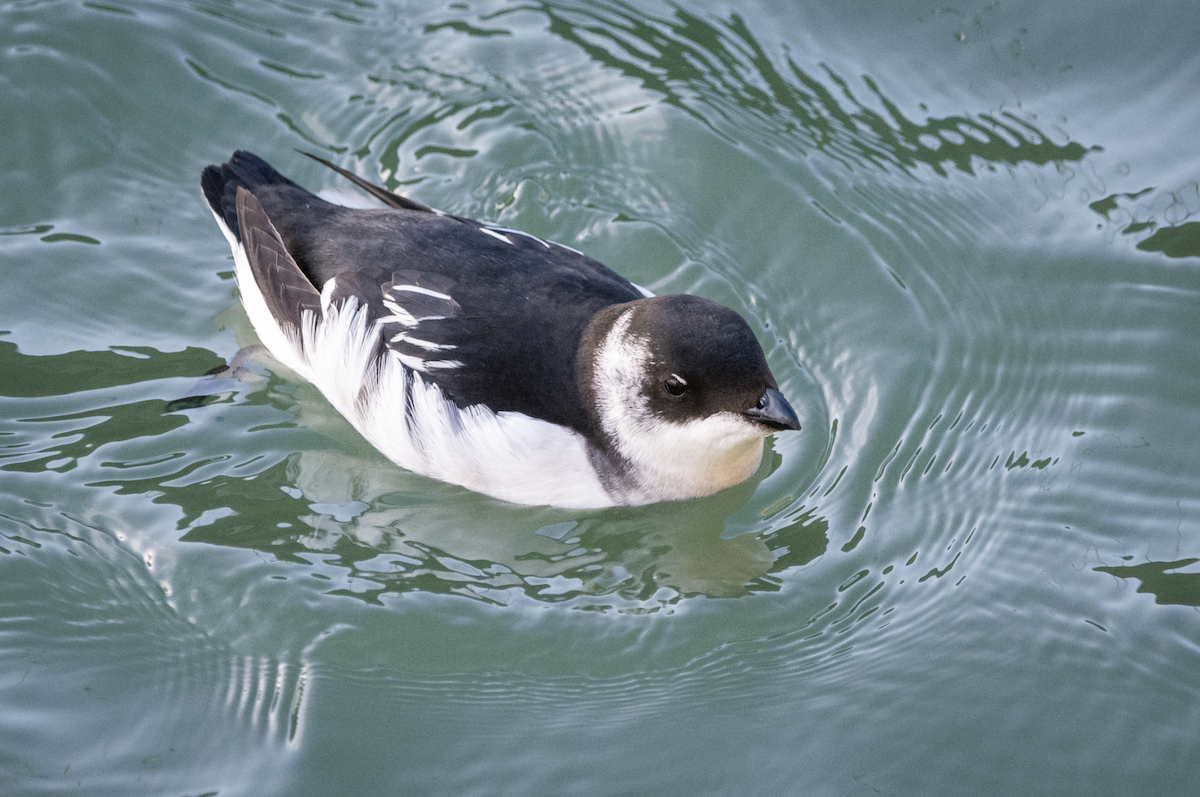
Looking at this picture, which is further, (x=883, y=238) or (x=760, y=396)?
(x=883, y=238)

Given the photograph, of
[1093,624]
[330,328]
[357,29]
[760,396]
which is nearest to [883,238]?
[760,396]

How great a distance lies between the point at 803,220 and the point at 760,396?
2.14m

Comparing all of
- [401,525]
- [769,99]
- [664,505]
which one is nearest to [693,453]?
[664,505]

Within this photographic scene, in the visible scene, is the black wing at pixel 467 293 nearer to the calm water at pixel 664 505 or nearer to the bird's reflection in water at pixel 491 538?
the bird's reflection in water at pixel 491 538

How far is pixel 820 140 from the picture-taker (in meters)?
7.30

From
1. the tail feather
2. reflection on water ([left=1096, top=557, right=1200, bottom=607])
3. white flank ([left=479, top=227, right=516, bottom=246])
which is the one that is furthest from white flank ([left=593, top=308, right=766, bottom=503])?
the tail feather

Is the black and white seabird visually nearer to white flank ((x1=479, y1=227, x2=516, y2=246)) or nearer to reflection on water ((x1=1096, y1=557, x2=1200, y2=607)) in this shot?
white flank ((x1=479, y1=227, x2=516, y2=246))

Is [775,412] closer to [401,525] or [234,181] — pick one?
[401,525]

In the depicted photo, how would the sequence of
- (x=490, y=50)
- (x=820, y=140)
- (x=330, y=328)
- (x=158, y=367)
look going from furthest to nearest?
(x=490, y=50), (x=820, y=140), (x=158, y=367), (x=330, y=328)

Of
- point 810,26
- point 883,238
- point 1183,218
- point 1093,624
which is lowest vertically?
point 1093,624

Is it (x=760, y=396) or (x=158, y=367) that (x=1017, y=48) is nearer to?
(x=760, y=396)

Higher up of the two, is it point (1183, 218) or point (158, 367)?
point (1183, 218)

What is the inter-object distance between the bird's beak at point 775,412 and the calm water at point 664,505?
0.71 meters

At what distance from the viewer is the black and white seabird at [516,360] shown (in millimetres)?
5152
